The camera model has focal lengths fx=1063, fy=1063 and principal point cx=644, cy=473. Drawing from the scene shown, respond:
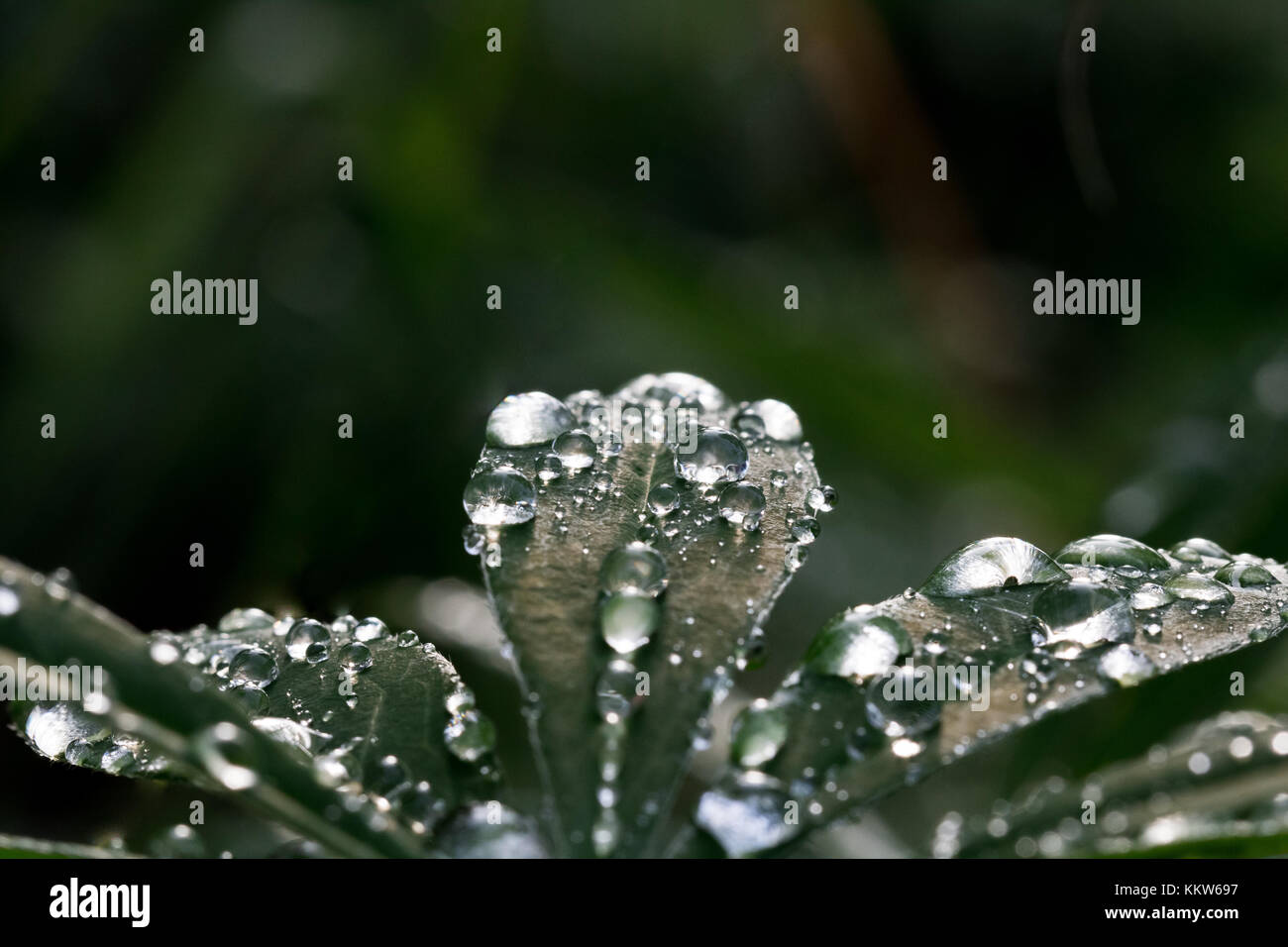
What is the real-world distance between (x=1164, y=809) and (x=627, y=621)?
592 mm

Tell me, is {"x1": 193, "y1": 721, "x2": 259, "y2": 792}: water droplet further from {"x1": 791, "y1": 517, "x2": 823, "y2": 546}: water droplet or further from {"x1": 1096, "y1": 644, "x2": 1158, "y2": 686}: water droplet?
{"x1": 1096, "y1": 644, "x2": 1158, "y2": 686}: water droplet

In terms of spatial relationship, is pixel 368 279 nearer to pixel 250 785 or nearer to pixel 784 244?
pixel 784 244

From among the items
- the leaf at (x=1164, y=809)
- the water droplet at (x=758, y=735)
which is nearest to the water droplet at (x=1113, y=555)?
the leaf at (x=1164, y=809)

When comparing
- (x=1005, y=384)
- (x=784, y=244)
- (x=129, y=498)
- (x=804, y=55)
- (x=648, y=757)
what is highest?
(x=804, y=55)

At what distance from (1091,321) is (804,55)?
4.46ft

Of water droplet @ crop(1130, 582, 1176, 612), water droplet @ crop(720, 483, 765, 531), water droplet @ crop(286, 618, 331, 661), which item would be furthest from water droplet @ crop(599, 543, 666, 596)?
water droplet @ crop(1130, 582, 1176, 612)

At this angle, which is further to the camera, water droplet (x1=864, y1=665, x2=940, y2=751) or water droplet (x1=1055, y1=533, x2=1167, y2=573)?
water droplet (x1=1055, y1=533, x2=1167, y2=573)

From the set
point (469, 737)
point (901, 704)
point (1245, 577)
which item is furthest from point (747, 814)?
point (1245, 577)

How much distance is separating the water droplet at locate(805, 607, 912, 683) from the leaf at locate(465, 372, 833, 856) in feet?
0.24

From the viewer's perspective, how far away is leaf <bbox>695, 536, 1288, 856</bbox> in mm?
924

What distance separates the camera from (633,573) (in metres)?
1.04

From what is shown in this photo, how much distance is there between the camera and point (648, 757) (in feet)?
2.97

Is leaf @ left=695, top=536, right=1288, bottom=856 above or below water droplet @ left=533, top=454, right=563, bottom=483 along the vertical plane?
below
